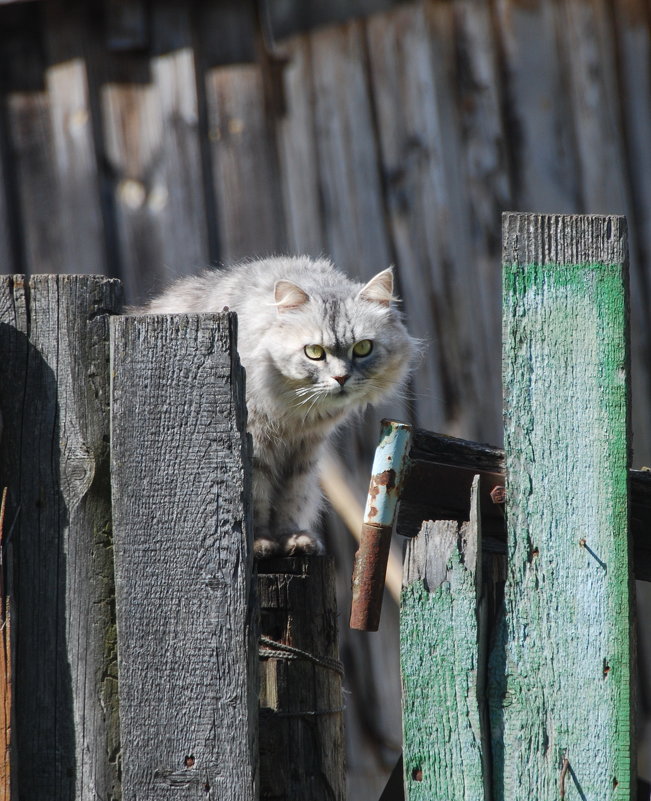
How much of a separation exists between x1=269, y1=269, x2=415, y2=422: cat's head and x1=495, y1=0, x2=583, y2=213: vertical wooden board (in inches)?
33.0

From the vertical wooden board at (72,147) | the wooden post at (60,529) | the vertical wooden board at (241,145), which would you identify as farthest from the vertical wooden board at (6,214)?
the wooden post at (60,529)

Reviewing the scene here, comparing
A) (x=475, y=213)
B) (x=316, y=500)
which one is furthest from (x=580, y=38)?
(x=316, y=500)

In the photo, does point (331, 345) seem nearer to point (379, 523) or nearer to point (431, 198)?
point (431, 198)

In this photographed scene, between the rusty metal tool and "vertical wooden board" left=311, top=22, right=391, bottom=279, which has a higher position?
"vertical wooden board" left=311, top=22, right=391, bottom=279

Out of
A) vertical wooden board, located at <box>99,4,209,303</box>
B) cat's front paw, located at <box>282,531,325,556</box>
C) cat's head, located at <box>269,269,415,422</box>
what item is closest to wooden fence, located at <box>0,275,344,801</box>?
cat's front paw, located at <box>282,531,325,556</box>

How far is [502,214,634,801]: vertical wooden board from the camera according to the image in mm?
1841

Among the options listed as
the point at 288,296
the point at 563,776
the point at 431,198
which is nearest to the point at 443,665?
the point at 563,776

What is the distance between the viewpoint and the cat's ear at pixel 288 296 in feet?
11.8

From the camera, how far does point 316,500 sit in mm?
3859

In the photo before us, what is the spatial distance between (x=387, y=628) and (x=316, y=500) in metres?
0.69

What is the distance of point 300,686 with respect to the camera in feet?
7.89

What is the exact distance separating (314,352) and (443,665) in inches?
75.9

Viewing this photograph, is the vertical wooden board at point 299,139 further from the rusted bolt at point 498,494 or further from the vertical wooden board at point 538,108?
the rusted bolt at point 498,494

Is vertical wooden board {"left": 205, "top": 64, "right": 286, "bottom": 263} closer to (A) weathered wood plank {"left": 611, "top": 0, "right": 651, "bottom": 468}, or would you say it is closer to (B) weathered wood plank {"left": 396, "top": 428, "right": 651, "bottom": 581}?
(A) weathered wood plank {"left": 611, "top": 0, "right": 651, "bottom": 468}
